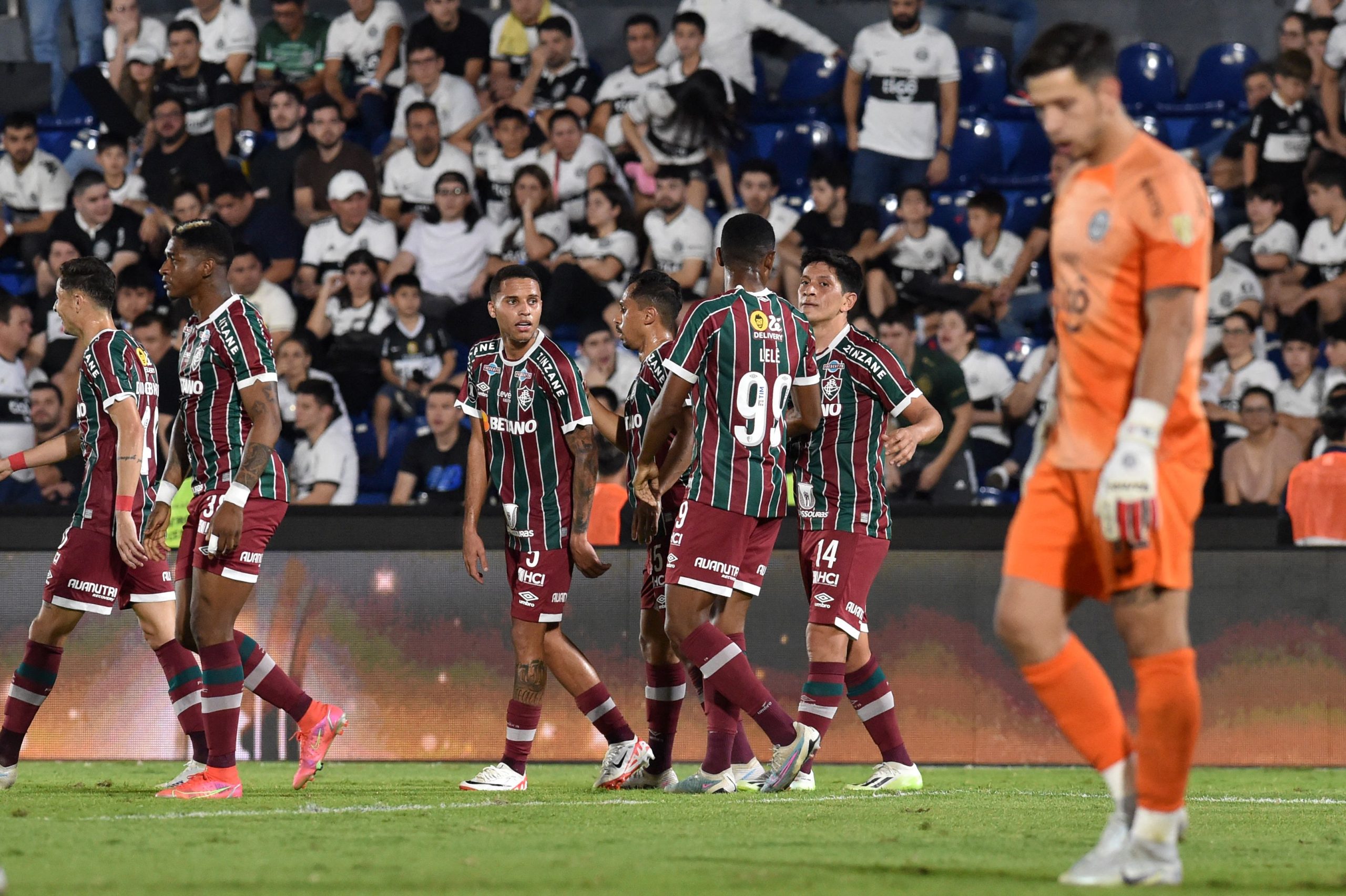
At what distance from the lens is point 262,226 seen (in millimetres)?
13312

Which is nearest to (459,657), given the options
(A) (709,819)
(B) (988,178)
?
(A) (709,819)

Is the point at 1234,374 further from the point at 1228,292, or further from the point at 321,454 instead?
the point at 321,454

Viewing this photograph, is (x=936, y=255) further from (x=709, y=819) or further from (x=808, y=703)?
(x=709, y=819)

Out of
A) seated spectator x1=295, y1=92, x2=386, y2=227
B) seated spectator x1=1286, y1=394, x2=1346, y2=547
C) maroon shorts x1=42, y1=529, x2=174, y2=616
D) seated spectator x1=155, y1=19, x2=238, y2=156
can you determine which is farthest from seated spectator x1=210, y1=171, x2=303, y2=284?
seated spectator x1=1286, y1=394, x2=1346, y2=547

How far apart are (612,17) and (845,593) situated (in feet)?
30.5

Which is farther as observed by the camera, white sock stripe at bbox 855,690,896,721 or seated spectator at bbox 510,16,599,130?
seated spectator at bbox 510,16,599,130

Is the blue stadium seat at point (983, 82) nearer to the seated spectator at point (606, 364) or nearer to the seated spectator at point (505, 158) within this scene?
the seated spectator at point (505, 158)

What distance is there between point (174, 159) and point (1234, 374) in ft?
27.7

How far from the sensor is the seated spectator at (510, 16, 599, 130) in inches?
551

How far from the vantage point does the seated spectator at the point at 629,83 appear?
44.8 feet

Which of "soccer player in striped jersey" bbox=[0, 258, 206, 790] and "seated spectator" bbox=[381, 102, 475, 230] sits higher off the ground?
"seated spectator" bbox=[381, 102, 475, 230]

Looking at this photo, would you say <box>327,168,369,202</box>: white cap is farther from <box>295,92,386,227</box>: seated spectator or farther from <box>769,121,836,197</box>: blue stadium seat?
<box>769,121,836,197</box>: blue stadium seat

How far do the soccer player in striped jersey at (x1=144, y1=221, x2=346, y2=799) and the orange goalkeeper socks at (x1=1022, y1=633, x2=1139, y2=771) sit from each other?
135 inches

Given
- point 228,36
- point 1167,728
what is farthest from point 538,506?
point 228,36
